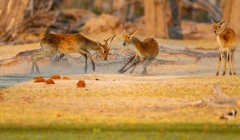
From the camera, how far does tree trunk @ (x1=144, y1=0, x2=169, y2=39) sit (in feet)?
97.3

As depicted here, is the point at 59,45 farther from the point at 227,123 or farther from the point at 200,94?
the point at 227,123

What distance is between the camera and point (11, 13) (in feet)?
87.4

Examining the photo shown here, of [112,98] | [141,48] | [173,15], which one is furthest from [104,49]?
[173,15]

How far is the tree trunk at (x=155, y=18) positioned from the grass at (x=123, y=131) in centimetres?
1899

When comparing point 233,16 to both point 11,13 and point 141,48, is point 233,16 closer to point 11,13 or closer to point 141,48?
point 11,13

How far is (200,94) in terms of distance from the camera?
544 inches

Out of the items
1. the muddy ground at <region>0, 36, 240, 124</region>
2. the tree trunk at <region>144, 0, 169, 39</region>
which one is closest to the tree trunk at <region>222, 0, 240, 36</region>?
the tree trunk at <region>144, 0, 169, 39</region>

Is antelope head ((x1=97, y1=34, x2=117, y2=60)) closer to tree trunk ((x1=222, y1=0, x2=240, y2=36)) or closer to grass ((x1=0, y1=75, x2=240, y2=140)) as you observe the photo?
grass ((x1=0, y1=75, x2=240, y2=140))

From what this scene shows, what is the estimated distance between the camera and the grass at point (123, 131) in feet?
32.8

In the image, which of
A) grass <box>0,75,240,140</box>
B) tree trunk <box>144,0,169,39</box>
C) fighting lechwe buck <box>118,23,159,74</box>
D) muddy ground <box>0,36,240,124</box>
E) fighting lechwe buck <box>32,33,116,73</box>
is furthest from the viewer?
tree trunk <box>144,0,169,39</box>

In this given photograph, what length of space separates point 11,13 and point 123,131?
17071 millimetres

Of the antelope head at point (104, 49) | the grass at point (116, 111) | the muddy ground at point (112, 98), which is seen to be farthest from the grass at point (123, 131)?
the antelope head at point (104, 49)

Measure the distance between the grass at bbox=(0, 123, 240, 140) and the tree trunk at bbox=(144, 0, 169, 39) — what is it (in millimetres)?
18992

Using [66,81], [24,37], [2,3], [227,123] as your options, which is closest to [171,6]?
[24,37]
